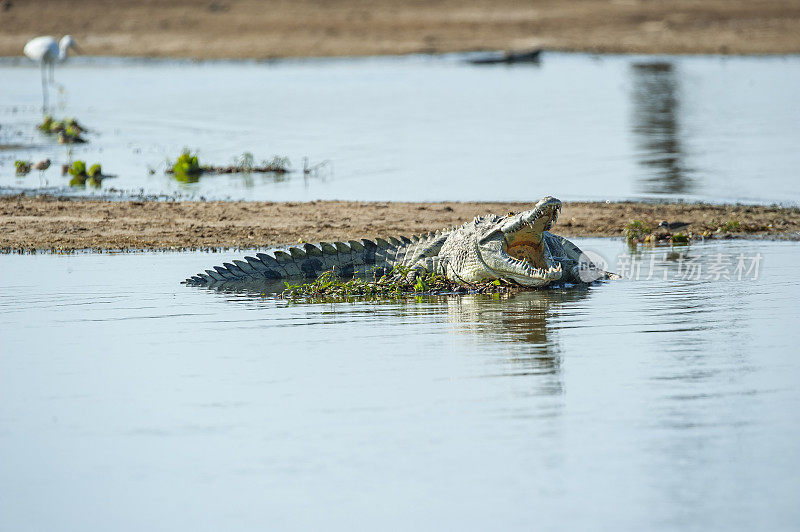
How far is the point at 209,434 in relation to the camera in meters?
5.85

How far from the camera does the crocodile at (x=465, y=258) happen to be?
9180 mm

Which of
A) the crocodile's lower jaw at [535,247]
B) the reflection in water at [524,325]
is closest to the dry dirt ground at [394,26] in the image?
the crocodile's lower jaw at [535,247]

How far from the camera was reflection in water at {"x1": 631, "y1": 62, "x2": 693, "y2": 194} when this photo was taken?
590 inches

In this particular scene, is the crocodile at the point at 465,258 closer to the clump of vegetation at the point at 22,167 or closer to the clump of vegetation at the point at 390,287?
the clump of vegetation at the point at 390,287

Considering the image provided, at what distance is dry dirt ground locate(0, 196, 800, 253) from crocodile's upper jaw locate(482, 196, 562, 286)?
89.0 inches

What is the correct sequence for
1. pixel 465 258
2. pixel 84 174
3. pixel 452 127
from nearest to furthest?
pixel 465 258
pixel 84 174
pixel 452 127

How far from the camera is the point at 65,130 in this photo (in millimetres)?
21031

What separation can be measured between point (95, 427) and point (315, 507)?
5.56 feet

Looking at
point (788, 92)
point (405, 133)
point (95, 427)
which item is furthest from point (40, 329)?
point (788, 92)

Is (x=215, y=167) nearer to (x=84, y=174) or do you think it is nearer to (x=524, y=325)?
(x=84, y=174)

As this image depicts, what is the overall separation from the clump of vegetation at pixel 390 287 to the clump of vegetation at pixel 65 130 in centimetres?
1239

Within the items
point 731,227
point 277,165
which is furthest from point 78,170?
point 731,227

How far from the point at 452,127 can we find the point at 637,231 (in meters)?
11.0

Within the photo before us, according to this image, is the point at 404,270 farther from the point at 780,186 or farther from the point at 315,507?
the point at 780,186
